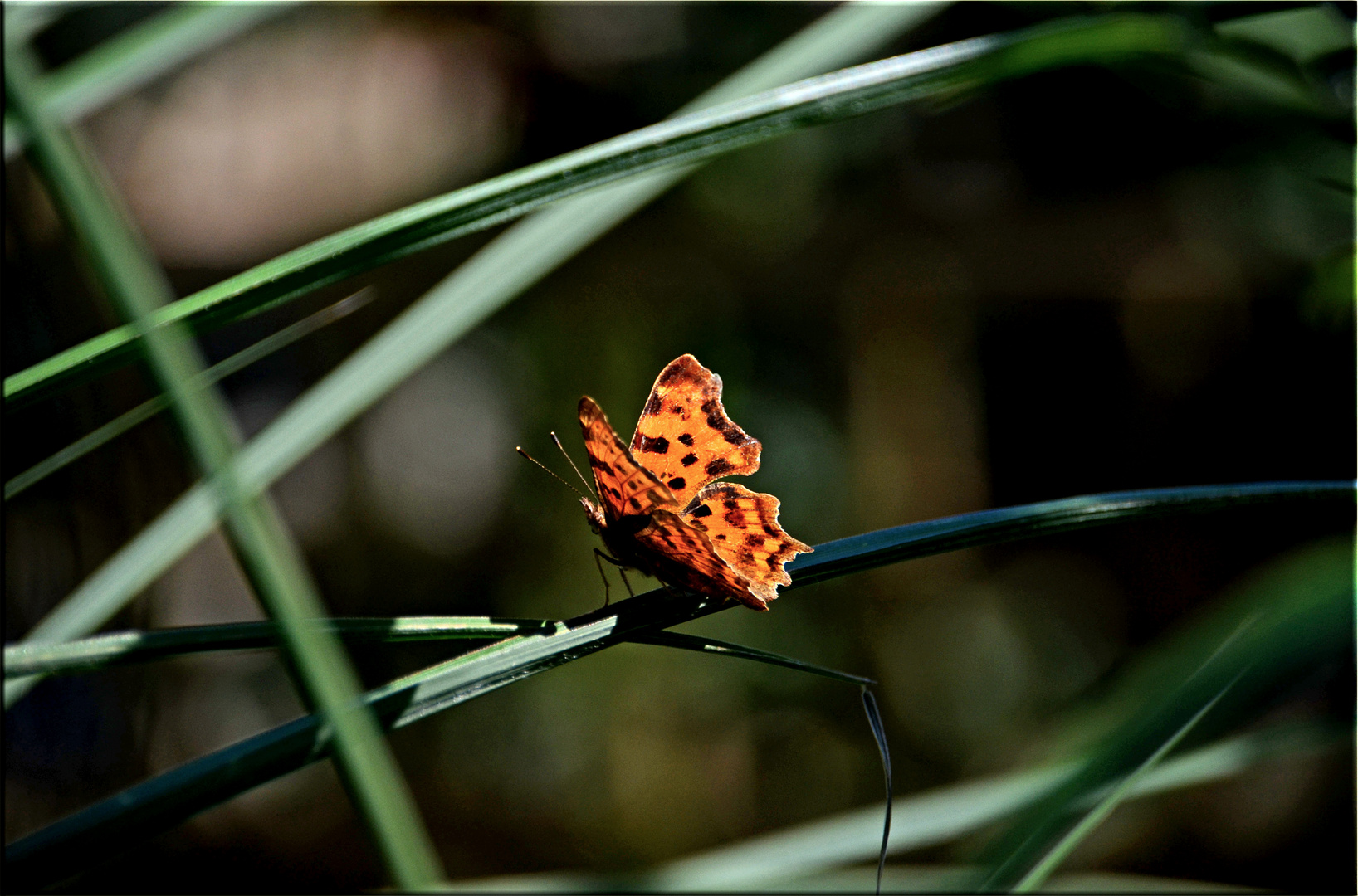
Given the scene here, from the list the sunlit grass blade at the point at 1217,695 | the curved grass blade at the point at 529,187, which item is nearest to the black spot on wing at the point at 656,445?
A: the curved grass blade at the point at 529,187

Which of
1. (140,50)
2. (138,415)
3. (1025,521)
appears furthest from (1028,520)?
(140,50)

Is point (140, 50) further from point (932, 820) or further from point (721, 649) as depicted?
point (932, 820)

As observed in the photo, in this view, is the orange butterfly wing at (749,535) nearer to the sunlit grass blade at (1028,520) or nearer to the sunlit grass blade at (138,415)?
the sunlit grass blade at (1028,520)

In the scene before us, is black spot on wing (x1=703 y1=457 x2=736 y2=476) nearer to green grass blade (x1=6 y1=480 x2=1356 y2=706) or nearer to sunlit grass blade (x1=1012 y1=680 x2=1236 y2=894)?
green grass blade (x1=6 y1=480 x2=1356 y2=706)

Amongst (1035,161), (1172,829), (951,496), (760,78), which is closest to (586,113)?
(1035,161)

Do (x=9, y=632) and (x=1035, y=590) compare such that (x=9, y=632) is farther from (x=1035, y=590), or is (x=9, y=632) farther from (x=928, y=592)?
(x=1035, y=590)
